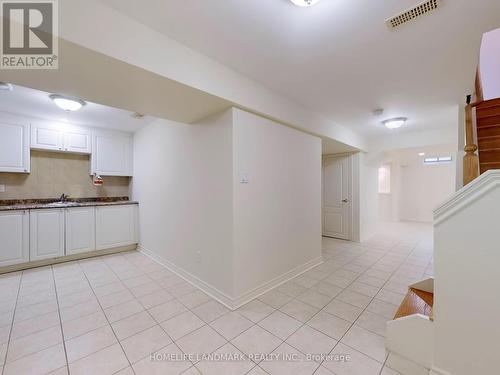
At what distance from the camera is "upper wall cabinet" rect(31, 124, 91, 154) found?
355 centimetres

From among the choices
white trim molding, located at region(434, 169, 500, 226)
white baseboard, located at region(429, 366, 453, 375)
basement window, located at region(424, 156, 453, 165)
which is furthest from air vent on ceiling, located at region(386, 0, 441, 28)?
basement window, located at region(424, 156, 453, 165)

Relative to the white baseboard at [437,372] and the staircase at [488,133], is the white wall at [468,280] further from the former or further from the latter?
the staircase at [488,133]

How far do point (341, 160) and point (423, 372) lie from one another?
4.30 m

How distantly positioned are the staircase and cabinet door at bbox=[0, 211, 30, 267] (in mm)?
5330

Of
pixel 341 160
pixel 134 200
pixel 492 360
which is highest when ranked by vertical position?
pixel 341 160

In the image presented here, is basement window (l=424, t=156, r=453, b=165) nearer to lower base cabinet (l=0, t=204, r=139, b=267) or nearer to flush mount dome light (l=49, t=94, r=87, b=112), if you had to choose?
lower base cabinet (l=0, t=204, r=139, b=267)

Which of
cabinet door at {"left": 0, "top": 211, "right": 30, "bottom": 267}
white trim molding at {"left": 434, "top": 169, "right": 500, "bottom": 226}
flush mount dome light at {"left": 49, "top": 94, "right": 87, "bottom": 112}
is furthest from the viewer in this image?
cabinet door at {"left": 0, "top": 211, "right": 30, "bottom": 267}

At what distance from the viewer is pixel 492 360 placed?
118 centimetres

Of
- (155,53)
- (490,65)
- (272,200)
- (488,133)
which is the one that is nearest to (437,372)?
(488,133)

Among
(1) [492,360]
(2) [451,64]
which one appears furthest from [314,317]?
(2) [451,64]

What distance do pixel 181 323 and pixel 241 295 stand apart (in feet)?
2.17

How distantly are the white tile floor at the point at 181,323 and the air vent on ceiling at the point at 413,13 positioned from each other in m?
2.53

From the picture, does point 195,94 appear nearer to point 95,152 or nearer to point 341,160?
point 95,152

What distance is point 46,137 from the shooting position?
362cm
